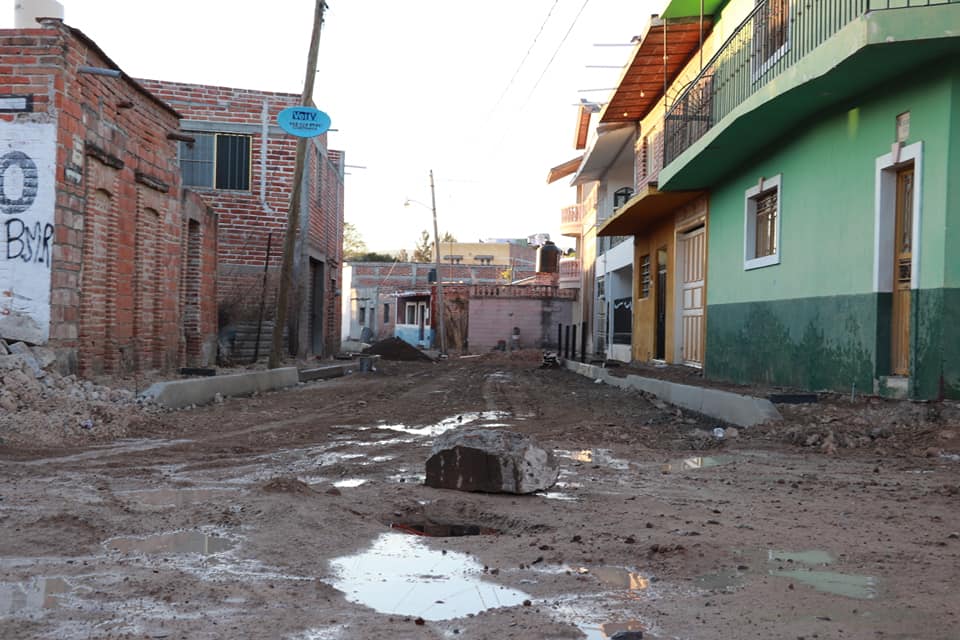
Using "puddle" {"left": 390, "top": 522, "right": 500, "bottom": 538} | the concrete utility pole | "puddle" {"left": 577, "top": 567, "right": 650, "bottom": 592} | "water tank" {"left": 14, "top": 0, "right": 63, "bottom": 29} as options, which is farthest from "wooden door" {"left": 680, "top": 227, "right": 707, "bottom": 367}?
"puddle" {"left": 577, "top": 567, "right": 650, "bottom": 592}

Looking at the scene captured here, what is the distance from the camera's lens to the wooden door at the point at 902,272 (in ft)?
30.4

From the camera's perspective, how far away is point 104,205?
1295cm

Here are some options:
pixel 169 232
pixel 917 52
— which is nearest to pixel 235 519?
pixel 917 52

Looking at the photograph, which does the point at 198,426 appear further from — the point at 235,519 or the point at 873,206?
the point at 873,206

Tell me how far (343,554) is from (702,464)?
4143mm

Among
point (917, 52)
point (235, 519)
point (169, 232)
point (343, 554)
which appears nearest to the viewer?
point (343, 554)

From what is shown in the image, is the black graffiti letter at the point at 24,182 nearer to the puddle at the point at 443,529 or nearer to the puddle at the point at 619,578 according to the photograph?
the puddle at the point at 443,529

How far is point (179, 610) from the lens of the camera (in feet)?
11.2

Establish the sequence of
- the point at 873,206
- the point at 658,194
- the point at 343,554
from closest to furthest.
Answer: the point at 343,554 < the point at 873,206 < the point at 658,194

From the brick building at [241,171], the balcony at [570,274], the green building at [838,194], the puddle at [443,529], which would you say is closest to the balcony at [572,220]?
the balcony at [570,274]

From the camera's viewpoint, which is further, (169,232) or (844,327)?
(169,232)

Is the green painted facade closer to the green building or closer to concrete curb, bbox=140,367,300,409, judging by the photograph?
the green building

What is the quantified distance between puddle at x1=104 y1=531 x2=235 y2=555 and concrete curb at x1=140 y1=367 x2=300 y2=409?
23.2 ft

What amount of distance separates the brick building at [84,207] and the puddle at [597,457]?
7.00 meters
